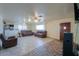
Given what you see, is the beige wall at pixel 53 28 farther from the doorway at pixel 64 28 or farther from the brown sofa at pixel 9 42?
the brown sofa at pixel 9 42

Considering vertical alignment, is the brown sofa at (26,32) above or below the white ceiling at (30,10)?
below

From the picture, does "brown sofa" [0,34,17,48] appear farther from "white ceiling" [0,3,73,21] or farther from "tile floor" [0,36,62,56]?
"white ceiling" [0,3,73,21]

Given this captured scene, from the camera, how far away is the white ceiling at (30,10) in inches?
107

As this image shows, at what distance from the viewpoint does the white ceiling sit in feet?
8.96

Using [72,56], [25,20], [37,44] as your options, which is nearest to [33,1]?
[25,20]

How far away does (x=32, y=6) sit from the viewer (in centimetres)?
276

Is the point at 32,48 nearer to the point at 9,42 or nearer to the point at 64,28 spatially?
the point at 9,42

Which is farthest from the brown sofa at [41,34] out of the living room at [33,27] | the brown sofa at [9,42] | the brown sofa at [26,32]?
the brown sofa at [9,42]

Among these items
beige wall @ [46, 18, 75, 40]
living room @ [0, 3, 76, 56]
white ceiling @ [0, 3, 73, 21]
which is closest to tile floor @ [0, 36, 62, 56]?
living room @ [0, 3, 76, 56]

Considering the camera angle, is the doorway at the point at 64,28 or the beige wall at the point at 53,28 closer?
the doorway at the point at 64,28

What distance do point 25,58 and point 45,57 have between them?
0.42 meters

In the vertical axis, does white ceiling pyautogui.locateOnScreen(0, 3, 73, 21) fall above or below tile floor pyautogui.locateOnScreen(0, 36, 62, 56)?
above

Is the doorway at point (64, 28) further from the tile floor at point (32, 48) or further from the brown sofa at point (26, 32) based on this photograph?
the brown sofa at point (26, 32)

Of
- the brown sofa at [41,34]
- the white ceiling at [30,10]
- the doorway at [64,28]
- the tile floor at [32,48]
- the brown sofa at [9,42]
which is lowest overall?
the tile floor at [32,48]
